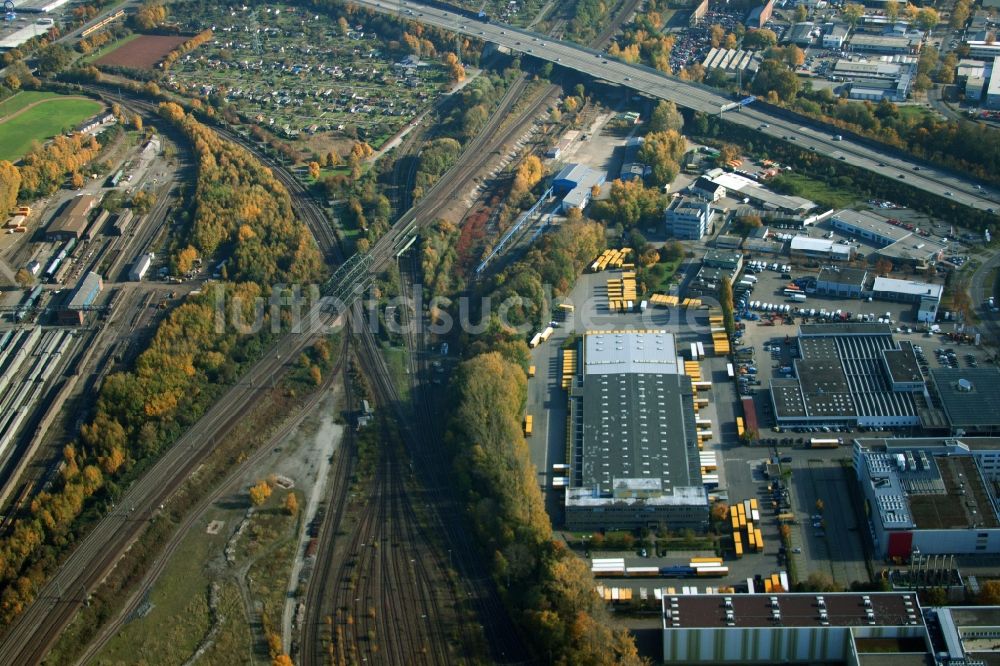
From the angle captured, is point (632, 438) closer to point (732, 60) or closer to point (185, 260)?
point (185, 260)

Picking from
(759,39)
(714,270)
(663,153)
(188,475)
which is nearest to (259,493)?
(188,475)

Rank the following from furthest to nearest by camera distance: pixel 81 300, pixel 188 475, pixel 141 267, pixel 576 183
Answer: pixel 576 183 < pixel 141 267 < pixel 81 300 < pixel 188 475

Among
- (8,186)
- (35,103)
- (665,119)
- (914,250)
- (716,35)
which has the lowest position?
(914,250)

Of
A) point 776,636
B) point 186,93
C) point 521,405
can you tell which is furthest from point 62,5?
point 776,636

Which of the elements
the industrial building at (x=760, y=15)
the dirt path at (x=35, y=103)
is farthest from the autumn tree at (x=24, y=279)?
the industrial building at (x=760, y=15)

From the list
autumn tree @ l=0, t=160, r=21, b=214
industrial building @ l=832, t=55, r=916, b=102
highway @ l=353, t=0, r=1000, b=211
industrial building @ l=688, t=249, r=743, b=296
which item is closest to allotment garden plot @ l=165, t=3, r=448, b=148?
highway @ l=353, t=0, r=1000, b=211

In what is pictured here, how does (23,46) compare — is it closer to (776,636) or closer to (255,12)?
(255,12)

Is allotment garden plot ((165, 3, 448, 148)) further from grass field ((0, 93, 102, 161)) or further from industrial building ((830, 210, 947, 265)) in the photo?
industrial building ((830, 210, 947, 265))

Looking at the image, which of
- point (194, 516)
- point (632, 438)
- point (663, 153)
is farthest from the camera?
point (663, 153)
